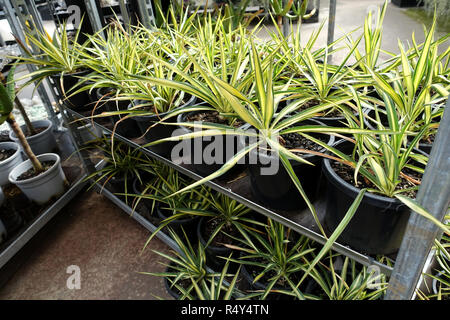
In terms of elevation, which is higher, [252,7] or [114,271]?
[252,7]

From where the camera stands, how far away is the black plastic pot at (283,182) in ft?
2.00

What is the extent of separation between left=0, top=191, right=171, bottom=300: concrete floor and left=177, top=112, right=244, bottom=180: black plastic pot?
699 mm

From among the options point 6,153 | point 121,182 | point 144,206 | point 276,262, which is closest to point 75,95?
point 121,182

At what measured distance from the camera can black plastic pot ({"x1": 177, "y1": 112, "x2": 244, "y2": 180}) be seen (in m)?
0.69

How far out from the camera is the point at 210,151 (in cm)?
74

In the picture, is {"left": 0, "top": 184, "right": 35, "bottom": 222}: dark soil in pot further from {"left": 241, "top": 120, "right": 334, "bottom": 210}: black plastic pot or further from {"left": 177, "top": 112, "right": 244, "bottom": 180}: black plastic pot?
{"left": 241, "top": 120, "right": 334, "bottom": 210}: black plastic pot

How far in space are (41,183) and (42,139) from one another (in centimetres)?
45

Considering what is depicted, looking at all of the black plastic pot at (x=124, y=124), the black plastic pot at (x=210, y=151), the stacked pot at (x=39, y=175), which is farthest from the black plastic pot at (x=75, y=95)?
the black plastic pot at (x=210, y=151)

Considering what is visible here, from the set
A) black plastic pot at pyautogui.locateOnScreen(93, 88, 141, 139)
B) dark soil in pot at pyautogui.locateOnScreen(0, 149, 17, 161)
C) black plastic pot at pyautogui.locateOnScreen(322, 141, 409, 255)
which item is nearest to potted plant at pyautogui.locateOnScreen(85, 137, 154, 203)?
black plastic pot at pyautogui.locateOnScreen(93, 88, 141, 139)

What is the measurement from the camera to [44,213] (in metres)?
1.46

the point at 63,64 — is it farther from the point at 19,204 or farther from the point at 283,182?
the point at 283,182
